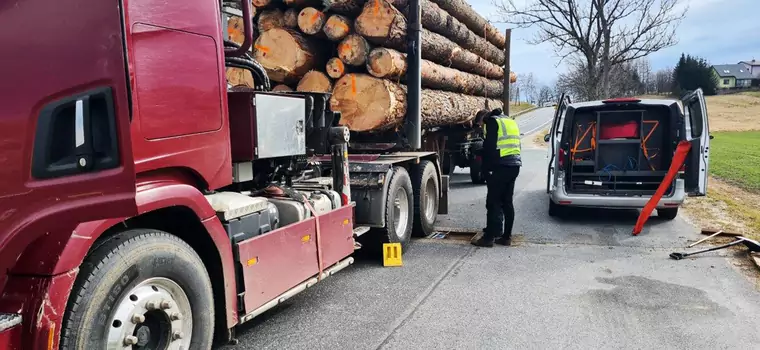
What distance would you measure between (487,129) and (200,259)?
4.70 m

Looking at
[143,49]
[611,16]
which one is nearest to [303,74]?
[143,49]

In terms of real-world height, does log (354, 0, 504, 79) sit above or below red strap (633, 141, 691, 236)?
above

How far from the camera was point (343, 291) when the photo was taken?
5305mm

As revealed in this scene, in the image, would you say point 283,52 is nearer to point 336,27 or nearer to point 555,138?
point 336,27

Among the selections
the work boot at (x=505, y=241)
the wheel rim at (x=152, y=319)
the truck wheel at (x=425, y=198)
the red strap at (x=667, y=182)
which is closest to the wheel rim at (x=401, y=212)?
the truck wheel at (x=425, y=198)

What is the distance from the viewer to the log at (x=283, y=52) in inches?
251

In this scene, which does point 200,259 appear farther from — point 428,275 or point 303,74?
point 303,74

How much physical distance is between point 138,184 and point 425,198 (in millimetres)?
5119

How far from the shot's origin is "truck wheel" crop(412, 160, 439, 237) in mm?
7326

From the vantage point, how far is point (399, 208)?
6805 millimetres

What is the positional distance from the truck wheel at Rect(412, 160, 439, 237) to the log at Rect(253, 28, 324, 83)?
203 centimetres

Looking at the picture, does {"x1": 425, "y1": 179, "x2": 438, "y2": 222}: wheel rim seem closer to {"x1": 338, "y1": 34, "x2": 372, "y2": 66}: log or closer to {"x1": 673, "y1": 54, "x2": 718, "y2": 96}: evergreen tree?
{"x1": 338, "y1": 34, "x2": 372, "y2": 66}: log

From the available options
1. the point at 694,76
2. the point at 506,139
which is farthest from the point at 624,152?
the point at 694,76

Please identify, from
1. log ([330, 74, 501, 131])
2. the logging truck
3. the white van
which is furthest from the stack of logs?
the white van
